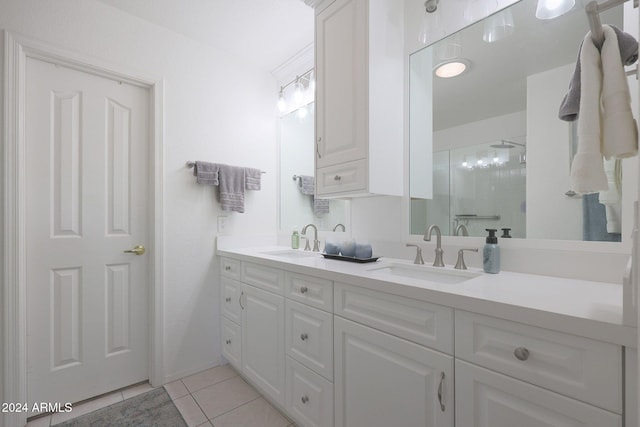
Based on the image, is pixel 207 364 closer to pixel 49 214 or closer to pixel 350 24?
pixel 49 214

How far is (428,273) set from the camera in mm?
1396

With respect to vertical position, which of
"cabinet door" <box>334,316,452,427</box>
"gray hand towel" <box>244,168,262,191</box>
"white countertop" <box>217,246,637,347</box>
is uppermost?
"gray hand towel" <box>244,168,262,191</box>

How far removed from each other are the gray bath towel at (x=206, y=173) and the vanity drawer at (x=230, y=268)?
60 cm

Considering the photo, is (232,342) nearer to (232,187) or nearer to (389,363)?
(232,187)

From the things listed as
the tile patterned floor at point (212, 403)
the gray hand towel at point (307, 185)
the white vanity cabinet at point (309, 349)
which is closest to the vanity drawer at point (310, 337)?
the white vanity cabinet at point (309, 349)

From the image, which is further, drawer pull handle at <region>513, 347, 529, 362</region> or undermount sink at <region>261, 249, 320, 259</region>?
undermount sink at <region>261, 249, 320, 259</region>

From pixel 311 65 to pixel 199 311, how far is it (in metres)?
2.09

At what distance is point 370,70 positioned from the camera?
4.82 ft

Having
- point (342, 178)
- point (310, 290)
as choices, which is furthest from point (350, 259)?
point (342, 178)

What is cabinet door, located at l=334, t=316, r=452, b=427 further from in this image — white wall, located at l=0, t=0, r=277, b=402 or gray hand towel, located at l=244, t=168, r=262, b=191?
gray hand towel, located at l=244, t=168, r=262, b=191

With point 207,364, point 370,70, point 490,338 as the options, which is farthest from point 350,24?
point 207,364

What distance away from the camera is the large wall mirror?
3.67 ft

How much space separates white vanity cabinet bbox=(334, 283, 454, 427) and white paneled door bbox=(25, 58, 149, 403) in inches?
59.8

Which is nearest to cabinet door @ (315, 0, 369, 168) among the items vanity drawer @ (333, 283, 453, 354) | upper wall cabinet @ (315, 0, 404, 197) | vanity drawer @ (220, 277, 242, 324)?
upper wall cabinet @ (315, 0, 404, 197)
